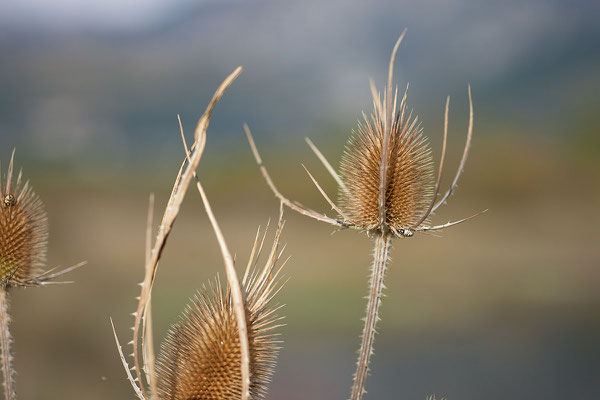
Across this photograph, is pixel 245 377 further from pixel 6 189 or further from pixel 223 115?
pixel 223 115

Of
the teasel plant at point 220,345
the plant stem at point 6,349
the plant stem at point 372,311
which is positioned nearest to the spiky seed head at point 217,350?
the teasel plant at point 220,345

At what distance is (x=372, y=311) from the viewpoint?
1.84m

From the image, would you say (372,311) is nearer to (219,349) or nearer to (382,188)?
(382,188)

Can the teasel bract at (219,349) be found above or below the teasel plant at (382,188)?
below

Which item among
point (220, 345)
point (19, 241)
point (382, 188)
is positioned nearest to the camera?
point (220, 345)

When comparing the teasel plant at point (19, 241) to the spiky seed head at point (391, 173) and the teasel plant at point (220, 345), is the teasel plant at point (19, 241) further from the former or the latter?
the spiky seed head at point (391, 173)

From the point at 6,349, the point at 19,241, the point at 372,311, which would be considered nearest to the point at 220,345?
the point at 372,311

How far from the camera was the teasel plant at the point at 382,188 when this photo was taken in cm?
187

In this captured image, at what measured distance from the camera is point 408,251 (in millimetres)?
18203

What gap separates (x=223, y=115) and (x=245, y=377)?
79575 mm

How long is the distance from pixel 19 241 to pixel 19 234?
29mm

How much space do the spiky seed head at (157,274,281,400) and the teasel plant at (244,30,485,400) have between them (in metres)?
0.33

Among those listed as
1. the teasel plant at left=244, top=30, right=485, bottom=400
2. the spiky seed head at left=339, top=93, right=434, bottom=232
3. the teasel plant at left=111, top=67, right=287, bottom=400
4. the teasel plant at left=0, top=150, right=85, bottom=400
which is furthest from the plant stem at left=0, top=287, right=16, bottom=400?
the spiky seed head at left=339, top=93, right=434, bottom=232

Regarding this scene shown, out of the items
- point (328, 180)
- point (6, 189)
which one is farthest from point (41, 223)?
point (328, 180)
